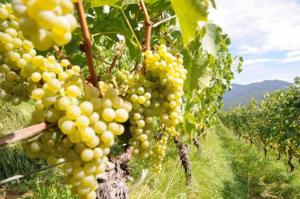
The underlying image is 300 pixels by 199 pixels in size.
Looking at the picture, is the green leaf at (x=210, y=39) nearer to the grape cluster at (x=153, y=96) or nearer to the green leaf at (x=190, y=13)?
the grape cluster at (x=153, y=96)

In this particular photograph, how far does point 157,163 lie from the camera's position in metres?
3.81

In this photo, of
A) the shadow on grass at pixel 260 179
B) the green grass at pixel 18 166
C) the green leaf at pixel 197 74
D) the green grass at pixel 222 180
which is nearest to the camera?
the green leaf at pixel 197 74

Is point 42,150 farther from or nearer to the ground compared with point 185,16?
nearer to the ground

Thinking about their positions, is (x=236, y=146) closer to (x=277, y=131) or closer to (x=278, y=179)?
(x=277, y=131)

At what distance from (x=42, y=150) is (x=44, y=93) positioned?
0.50 ft

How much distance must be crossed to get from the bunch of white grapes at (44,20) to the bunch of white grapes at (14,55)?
0.49m

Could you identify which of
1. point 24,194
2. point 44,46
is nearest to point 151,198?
point 24,194

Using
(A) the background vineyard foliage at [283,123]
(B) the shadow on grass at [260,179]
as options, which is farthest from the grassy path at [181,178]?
(A) the background vineyard foliage at [283,123]

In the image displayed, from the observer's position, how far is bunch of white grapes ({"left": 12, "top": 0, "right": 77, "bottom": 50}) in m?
0.52

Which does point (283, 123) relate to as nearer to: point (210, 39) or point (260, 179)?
point (260, 179)

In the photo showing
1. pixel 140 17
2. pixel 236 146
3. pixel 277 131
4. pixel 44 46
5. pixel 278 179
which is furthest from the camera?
pixel 236 146

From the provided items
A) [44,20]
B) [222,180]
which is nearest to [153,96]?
[44,20]

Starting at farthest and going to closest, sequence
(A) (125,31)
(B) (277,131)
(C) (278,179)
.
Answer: (B) (277,131) < (C) (278,179) < (A) (125,31)

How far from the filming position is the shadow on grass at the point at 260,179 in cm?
1143
